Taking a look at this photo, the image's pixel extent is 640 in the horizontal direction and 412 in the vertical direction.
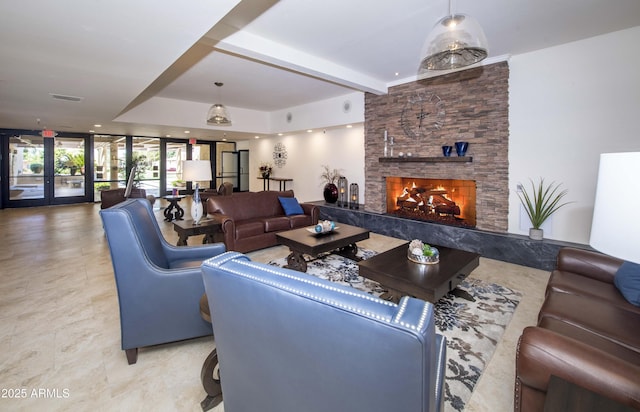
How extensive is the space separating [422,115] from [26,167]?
1120 centimetres

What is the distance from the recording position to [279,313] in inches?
38.2

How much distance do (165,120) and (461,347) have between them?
7451 mm

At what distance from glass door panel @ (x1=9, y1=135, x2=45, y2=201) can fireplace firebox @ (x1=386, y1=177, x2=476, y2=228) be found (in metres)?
10.4

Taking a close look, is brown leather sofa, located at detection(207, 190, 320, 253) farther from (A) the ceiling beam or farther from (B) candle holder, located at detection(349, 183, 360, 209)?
(A) the ceiling beam

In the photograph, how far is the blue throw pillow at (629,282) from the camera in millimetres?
1947

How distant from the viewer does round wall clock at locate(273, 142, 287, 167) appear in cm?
949

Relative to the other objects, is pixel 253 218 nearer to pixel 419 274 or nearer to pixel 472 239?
pixel 419 274

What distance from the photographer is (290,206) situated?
5.44 metres

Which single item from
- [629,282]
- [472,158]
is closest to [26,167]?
[472,158]

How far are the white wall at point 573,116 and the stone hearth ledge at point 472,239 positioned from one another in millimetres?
379

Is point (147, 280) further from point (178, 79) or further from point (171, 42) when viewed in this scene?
point (178, 79)

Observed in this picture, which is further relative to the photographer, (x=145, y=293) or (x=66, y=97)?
(x=66, y=97)

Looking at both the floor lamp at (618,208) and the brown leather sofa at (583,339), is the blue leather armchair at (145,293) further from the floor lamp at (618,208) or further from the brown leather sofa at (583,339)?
the floor lamp at (618,208)

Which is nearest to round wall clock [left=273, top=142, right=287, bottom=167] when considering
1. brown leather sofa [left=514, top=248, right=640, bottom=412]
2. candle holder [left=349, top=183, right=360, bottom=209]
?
candle holder [left=349, top=183, right=360, bottom=209]
